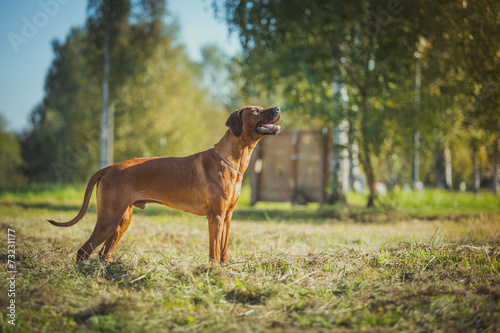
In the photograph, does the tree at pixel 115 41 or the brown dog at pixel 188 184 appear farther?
the tree at pixel 115 41

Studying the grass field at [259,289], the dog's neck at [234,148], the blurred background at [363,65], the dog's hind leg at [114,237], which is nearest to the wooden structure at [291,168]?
the blurred background at [363,65]

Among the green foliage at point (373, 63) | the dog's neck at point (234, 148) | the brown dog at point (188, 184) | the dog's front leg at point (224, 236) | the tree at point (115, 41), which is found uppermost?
the tree at point (115, 41)

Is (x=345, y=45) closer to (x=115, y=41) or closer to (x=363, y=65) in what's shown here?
(x=363, y=65)

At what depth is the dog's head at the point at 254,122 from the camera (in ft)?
14.0

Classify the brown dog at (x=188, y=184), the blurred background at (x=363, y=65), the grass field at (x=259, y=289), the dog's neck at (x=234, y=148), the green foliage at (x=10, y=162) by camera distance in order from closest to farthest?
the grass field at (x=259, y=289)
the brown dog at (x=188, y=184)
the dog's neck at (x=234, y=148)
the blurred background at (x=363, y=65)
the green foliage at (x=10, y=162)

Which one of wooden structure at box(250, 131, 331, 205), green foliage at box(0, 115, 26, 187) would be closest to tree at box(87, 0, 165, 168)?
wooden structure at box(250, 131, 331, 205)

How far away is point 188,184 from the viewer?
14.1ft

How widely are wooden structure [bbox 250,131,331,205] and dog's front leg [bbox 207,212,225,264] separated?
8.33 m

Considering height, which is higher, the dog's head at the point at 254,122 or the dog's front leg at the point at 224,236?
the dog's head at the point at 254,122

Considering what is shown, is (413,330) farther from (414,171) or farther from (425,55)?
(414,171)

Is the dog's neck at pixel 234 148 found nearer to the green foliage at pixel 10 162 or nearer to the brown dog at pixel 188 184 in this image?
the brown dog at pixel 188 184

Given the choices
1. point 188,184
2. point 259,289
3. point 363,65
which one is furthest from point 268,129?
point 363,65

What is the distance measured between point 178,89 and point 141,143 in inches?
166

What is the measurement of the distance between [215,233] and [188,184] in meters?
0.64
